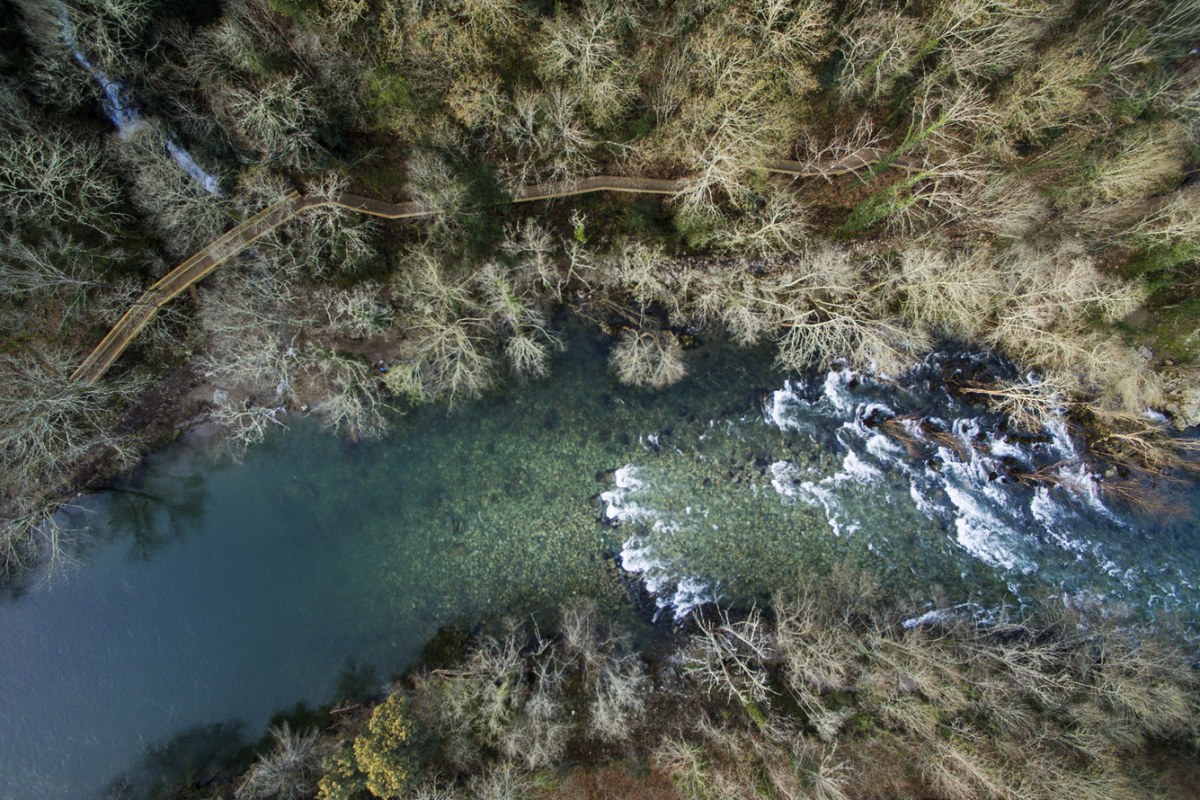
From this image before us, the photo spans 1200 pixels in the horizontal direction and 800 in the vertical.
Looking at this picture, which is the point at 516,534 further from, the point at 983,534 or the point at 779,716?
the point at 983,534

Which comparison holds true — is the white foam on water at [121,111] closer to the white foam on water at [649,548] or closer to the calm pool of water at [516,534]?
the calm pool of water at [516,534]

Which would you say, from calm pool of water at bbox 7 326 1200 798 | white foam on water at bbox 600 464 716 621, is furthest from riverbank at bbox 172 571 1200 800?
calm pool of water at bbox 7 326 1200 798

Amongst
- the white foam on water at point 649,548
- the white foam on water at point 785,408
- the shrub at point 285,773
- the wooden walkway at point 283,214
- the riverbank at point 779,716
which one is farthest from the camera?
the white foam on water at point 785,408

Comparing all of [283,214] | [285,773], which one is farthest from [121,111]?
[285,773]

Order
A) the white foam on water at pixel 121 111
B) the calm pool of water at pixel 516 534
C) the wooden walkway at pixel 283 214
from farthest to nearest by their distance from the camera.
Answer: the calm pool of water at pixel 516 534 → the wooden walkway at pixel 283 214 → the white foam on water at pixel 121 111

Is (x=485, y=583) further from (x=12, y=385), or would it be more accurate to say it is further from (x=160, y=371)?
(x=12, y=385)

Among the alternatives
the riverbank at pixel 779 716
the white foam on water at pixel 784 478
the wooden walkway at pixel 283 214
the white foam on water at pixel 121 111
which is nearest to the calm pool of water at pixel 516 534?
the white foam on water at pixel 784 478
